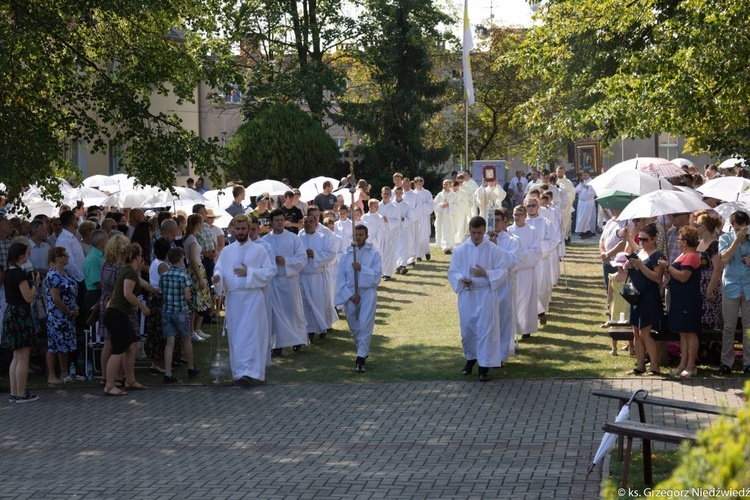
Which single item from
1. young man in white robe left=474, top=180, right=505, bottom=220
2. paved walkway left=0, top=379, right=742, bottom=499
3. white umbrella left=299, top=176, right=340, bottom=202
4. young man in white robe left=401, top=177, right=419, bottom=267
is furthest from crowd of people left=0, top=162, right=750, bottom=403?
young man in white robe left=474, top=180, right=505, bottom=220

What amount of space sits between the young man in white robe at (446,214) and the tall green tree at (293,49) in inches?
501

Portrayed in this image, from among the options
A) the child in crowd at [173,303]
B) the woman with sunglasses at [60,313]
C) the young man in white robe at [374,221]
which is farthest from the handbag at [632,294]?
Result: the young man in white robe at [374,221]

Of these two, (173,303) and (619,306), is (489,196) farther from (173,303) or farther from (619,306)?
(173,303)

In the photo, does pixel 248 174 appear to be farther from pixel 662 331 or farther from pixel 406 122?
pixel 662 331

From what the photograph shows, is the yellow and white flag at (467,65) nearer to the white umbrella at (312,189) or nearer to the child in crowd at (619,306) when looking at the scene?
the white umbrella at (312,189)

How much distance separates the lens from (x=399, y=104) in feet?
131

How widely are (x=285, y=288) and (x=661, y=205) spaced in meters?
5.19

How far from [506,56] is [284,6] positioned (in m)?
18.2

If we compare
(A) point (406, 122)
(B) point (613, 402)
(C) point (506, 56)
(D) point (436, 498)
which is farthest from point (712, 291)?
(A) point (406, 122)

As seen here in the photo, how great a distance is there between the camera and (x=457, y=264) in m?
13.5

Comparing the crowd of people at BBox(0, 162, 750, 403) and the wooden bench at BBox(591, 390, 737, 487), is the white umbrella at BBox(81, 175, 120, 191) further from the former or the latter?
the wooden bench at BBox(591, 390, 737, 487)

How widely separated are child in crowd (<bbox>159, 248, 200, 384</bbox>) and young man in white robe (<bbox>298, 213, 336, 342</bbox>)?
9.21ft

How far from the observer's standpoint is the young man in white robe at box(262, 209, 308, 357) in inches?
603

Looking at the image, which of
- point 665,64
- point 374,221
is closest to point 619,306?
point 665,64
